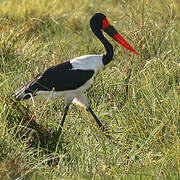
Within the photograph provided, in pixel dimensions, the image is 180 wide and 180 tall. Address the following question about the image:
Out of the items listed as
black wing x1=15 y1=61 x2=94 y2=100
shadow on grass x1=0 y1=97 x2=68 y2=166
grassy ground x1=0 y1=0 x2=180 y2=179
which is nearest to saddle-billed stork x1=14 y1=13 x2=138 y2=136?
black wing x1=15 y1=61 x2=94 y2=100

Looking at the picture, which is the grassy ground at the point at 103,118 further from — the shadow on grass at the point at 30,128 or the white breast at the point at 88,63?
the white breast at the point at 88,63

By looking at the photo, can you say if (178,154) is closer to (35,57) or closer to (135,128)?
(135,128)

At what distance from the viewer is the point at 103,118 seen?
5164mm

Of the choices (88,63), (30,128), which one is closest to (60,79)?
(88,63)

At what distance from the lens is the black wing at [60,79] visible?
4.95 meters

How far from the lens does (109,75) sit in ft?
18.9

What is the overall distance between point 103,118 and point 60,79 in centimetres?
54

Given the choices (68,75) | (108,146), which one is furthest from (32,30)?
(108,146)

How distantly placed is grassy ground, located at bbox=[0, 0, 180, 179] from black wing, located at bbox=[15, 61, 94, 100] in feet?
0.54

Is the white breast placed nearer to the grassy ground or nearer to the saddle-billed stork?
the saddle-billed stork

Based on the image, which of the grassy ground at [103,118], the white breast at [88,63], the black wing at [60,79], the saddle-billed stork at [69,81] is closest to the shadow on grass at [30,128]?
the grassy ground at [103,118]

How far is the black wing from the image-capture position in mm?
4945

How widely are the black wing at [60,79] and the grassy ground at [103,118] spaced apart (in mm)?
164

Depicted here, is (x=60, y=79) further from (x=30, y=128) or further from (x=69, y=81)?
(x=30, y=128)
